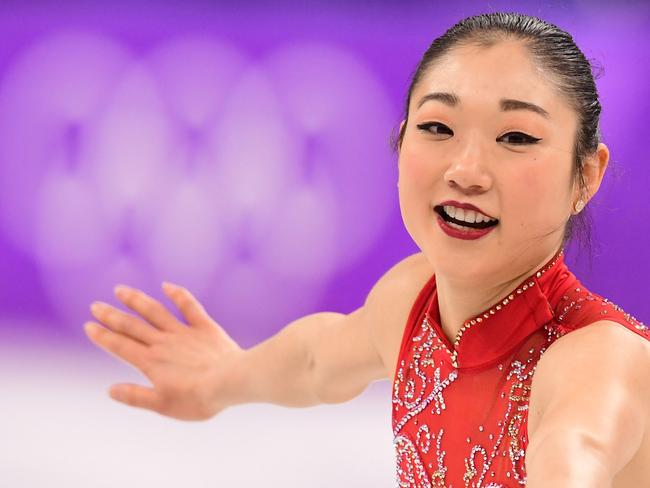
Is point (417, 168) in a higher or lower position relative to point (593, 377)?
higher

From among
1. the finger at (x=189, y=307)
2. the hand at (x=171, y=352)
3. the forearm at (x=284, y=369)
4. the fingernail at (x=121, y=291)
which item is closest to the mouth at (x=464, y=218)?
the forearm at (x=284, y=369)

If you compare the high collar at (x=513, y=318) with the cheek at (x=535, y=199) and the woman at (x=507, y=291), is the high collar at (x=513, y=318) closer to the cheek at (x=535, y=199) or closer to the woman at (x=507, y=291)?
the woman at (x=507, y=291)

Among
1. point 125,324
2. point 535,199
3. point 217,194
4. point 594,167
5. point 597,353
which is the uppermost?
point 217,194

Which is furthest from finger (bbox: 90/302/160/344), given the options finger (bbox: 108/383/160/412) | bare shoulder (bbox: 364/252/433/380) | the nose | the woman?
the nose

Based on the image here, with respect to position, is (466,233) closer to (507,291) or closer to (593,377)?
(507,291)

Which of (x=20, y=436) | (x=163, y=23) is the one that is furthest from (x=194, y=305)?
(x=163, y=23)

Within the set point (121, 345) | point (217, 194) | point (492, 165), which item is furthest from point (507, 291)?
point (217, 194)

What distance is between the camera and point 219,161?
314cm

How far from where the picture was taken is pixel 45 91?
3.27 m

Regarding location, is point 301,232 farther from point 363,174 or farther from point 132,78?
point 132,78

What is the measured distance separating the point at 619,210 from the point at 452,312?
119cm

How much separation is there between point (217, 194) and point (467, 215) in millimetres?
1577

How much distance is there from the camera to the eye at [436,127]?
5.55ft

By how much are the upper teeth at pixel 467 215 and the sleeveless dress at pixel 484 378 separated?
154mm
